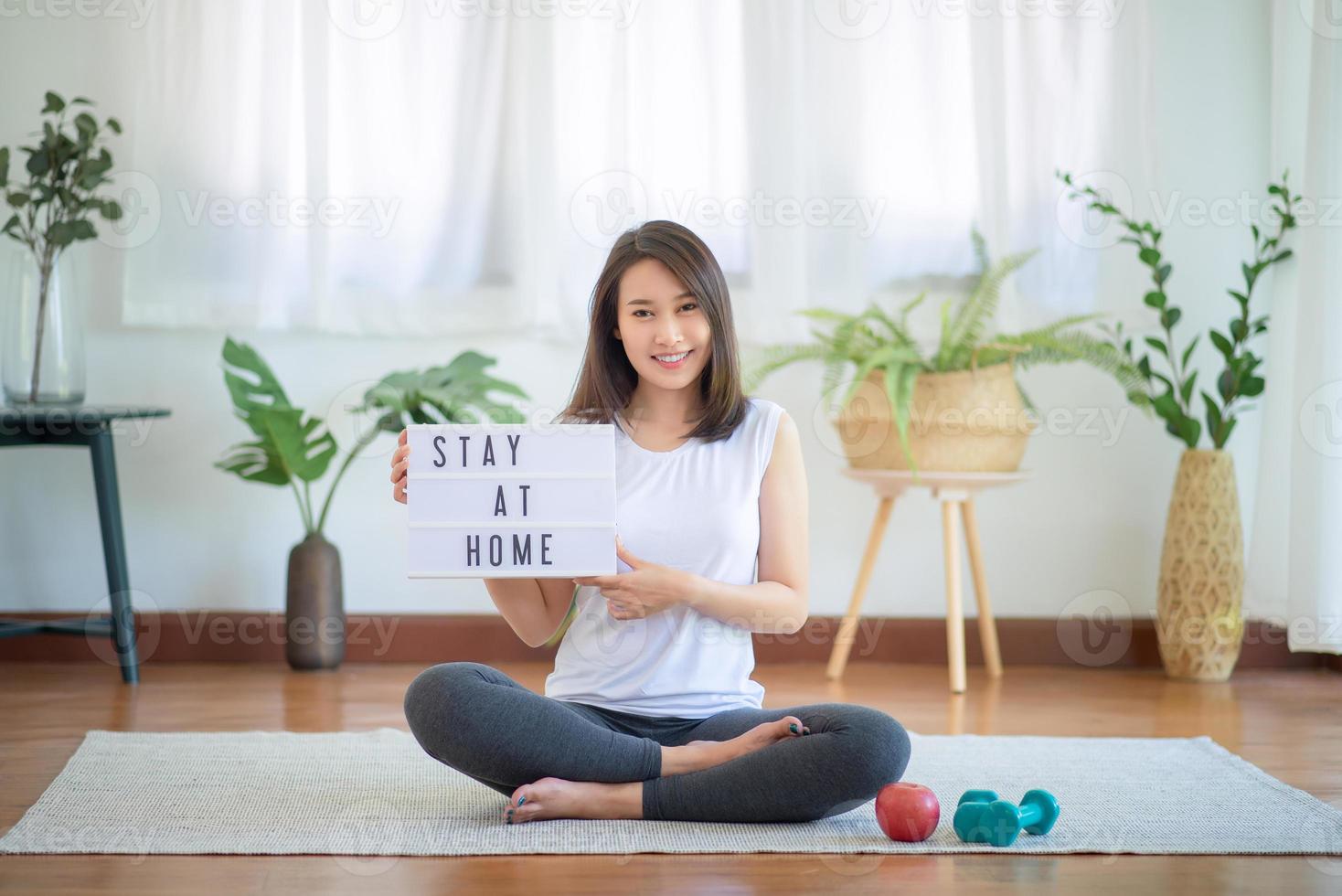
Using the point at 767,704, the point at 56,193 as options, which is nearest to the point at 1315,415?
the point at 767,704

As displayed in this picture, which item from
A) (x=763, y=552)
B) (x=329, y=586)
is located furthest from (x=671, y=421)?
(x=329, y=586)

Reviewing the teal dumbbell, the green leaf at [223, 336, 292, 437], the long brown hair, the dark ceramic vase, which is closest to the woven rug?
the teal dumbbell

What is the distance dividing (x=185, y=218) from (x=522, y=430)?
67.9 inches

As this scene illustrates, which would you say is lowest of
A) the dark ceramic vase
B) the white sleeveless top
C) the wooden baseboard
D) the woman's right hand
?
the wooden baseboard

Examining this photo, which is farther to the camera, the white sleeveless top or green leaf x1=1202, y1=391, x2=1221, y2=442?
green leaf x1=1202, y1=391, x2=1221, y2=442

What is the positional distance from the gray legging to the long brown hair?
371mm

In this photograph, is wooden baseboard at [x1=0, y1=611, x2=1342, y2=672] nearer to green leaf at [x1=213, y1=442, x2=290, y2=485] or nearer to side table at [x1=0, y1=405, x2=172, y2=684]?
side table at [x1=0, y1=405, x2=172, y2=684]

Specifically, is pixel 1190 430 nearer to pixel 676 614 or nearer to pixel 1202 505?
pixel 1202 505

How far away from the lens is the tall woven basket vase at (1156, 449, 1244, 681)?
2.77m

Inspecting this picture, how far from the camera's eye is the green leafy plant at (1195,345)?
276 centimetres

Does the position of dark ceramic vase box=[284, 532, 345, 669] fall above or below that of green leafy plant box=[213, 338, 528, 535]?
below

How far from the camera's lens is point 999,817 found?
1518 mm

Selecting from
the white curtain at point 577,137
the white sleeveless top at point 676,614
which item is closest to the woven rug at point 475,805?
the white sleeveless top at point 676,614

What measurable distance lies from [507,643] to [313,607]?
434mm
